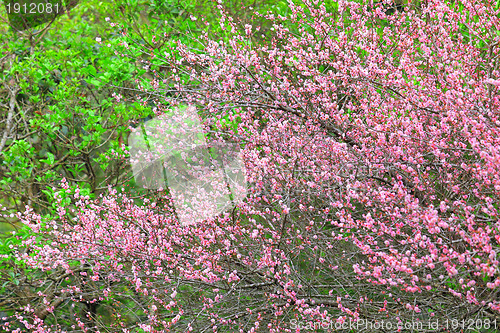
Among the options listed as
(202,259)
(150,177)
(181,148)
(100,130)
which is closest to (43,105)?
(100,130)

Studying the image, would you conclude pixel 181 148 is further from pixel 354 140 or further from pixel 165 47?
pixel 354 140

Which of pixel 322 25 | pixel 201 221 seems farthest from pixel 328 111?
pixel 201 221

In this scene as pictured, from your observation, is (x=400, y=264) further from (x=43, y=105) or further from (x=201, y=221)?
(x=43, y=105)

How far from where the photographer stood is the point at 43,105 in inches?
235

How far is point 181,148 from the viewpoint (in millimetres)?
4785

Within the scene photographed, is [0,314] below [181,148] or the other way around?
below

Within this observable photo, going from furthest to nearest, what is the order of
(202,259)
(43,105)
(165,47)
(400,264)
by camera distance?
(43,105) < (165,47) < (202,259) < (400,264)

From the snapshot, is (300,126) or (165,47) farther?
(165,47)

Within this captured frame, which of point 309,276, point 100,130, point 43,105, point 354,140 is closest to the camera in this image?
point 354,140

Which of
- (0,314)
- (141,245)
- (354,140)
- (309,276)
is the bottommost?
(0,314)

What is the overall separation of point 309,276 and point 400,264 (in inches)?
63.1

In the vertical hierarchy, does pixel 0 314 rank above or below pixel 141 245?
below

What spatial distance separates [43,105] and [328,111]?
4074 millimetres

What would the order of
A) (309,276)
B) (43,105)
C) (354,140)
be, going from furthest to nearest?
1. (43,105)
2. (309,276)
3. (354,140)
